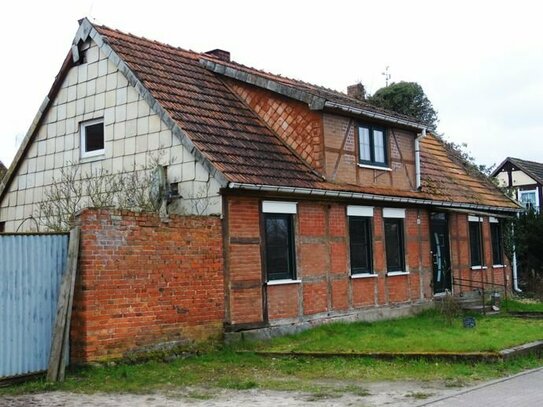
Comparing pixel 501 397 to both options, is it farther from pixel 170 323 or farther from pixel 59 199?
pixel 59 199

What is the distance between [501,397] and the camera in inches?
336

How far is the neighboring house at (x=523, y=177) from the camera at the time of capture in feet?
130

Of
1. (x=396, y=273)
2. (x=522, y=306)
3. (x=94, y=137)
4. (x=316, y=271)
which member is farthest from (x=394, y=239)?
(x=94, y=137)

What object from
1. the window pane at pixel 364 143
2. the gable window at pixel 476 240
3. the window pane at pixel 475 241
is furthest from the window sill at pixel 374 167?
the window pane at pixel 475 241

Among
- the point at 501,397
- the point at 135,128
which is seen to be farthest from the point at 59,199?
the point at 501,397

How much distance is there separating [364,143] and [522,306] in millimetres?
7716

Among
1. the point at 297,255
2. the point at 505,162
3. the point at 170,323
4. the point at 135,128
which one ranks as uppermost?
the point at 505,162

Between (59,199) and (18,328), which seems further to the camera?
(59,199)

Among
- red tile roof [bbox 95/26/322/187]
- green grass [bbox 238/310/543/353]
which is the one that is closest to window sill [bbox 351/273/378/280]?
green grass [bbox 238/310/543/353]

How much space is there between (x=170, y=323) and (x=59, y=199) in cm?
510

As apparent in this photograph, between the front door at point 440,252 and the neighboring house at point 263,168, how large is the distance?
0.19ft

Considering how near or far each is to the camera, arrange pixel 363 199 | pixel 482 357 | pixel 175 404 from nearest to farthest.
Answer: pixel 175 404 → pixel 482 357 → pixel 363 199

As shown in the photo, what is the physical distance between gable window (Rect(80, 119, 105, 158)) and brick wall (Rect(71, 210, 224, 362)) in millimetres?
4870

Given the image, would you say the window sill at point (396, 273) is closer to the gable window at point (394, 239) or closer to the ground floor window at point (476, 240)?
the gable window at point (394, 239)
